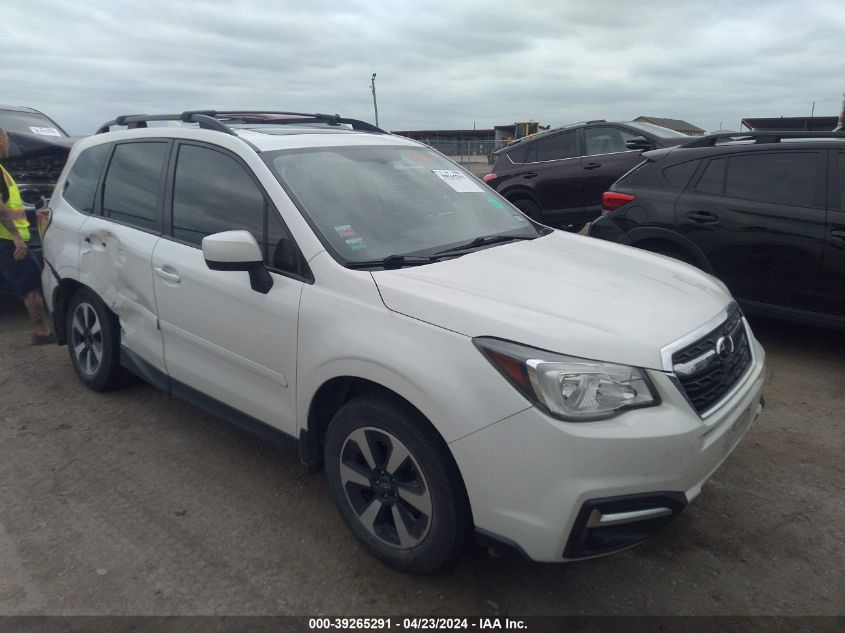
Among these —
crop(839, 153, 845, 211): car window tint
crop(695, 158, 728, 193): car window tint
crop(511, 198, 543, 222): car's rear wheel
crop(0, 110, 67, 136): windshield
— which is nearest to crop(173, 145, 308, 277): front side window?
crop(695, 158, 728, 193): car window tint

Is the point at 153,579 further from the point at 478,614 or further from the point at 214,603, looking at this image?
the point at 478,614

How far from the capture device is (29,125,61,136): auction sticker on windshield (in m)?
8.35

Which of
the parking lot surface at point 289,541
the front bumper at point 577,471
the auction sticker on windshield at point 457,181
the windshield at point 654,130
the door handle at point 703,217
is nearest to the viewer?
the front bumper at point 577,471

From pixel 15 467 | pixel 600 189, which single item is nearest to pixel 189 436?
pixel 15 467

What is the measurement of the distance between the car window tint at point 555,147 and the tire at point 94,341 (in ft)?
22.5

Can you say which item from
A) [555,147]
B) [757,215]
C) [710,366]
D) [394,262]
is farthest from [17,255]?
[555,147]

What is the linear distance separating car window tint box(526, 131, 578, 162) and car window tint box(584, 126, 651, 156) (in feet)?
0.67

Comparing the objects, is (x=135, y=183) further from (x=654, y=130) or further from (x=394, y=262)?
(x=654, y=130)

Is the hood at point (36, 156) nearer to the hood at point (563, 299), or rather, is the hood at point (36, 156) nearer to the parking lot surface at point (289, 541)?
the parking lot surface at point (289, 541)

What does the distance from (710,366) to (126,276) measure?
3.15 meters

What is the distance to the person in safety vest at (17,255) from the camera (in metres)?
5.12

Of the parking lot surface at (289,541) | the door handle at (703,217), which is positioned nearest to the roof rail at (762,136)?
the door handle at (703,217)

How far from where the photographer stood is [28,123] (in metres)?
8.59

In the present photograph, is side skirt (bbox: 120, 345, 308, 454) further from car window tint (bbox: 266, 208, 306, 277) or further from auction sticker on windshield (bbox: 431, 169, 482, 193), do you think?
auction sticker on windshield (bbox: 431, 169, 482, 193)
